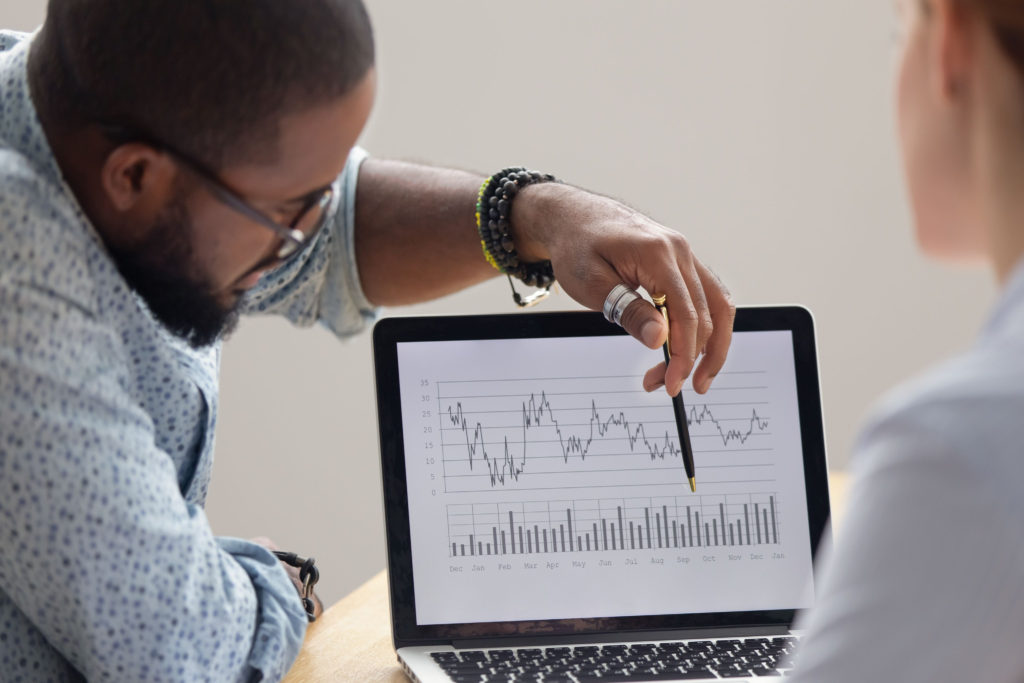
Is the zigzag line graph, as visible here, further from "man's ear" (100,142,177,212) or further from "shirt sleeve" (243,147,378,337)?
"man's ear" (100,142,177,212)

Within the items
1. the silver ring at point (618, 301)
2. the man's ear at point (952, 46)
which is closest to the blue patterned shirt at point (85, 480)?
the silver ring at point (618, 301)

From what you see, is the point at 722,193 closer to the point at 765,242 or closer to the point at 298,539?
the point at 765,242

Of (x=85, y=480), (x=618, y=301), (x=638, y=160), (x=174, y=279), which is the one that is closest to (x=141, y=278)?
(x=174, y=279)

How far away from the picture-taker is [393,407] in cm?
106

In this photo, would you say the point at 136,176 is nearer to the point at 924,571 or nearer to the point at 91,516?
the point at 91,516

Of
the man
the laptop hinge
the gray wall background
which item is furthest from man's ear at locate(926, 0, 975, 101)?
the gray wall background

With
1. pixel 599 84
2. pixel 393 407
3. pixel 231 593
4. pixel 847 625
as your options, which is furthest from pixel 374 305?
pixel 599 84

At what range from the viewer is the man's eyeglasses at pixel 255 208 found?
30.2 inches

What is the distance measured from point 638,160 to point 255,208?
1.59 metres

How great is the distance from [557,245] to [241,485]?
1.43 meters

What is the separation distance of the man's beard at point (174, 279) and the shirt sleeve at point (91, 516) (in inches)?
2.6

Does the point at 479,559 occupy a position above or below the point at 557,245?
below

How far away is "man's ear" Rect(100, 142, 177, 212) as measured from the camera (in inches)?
30.1

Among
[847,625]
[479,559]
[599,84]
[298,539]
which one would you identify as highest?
[599,84]
